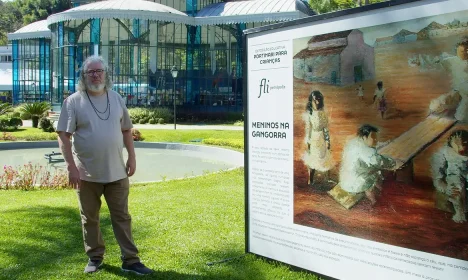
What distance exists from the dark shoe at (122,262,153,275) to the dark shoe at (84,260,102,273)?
9.6 inches

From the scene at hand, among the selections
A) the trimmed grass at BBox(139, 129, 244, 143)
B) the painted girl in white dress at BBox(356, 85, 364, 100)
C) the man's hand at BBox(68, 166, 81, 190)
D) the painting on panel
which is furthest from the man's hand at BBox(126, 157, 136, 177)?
the trimmed grass at BBox(139, 129, 244, 143)

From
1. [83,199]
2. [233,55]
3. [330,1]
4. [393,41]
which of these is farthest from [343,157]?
[233,55]

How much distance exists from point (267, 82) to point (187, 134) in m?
19.3

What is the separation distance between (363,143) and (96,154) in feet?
7.04

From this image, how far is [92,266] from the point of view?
15.8ft

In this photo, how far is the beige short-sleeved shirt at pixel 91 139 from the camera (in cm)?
460

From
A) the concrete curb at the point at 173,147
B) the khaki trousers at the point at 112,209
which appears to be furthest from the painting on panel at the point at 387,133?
the concrete curb at the point at 173,147

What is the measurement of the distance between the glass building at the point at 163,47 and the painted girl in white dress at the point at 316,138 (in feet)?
97.4

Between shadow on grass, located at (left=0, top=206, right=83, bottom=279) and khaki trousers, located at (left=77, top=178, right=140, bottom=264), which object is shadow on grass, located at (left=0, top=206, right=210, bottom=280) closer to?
shadow on grass, located at (left=0, top=206, right=83, bottom=279)

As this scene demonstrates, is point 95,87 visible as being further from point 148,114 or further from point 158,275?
point 148,114

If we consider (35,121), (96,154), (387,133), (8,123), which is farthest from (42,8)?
(387,133)

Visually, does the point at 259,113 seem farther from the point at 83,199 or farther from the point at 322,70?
the point at 83,199

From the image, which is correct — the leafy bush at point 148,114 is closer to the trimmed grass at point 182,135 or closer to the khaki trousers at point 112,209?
the trimmed grass at point 182,135

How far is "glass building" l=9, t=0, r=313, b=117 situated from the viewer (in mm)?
34281
